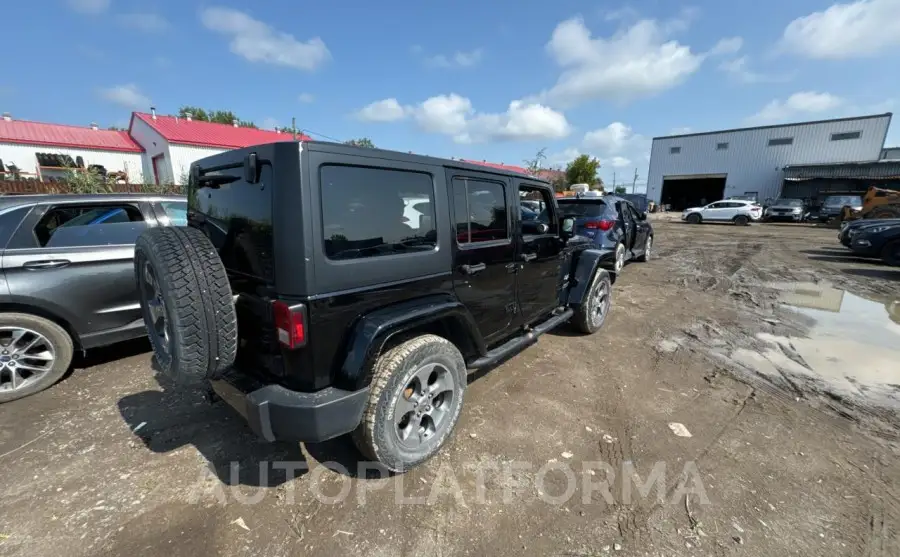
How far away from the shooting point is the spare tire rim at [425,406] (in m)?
2.28

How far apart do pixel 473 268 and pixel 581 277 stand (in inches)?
84.4

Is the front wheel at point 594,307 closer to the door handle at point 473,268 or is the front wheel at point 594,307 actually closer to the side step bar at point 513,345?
the side step bar at point 513,345

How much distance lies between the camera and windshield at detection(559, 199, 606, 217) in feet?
23.8

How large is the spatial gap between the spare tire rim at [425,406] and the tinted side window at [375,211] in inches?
31.0

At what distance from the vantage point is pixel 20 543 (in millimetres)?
1823

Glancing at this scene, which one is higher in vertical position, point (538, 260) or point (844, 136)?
point (844, 136)

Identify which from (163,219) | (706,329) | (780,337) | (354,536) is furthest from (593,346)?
(163,219)

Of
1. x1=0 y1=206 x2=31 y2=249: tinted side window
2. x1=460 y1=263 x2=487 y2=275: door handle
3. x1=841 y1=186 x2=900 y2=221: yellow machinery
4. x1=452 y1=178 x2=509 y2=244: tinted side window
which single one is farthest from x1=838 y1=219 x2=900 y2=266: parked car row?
x1=0 y1=206 x2=31 y2=249: tinted side window

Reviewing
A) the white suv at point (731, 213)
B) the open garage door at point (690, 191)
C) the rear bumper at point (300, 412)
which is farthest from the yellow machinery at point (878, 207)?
the rear bumper at point (300, 412)

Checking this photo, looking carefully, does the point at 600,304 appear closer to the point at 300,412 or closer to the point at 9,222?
the point at 300,412

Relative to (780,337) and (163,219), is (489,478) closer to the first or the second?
(163,219)

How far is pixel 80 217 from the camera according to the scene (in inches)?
139

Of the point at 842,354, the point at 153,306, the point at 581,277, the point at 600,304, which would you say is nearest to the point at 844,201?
the point at 842,354

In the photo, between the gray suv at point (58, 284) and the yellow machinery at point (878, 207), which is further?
the yellow machinery at point (878, 207)
